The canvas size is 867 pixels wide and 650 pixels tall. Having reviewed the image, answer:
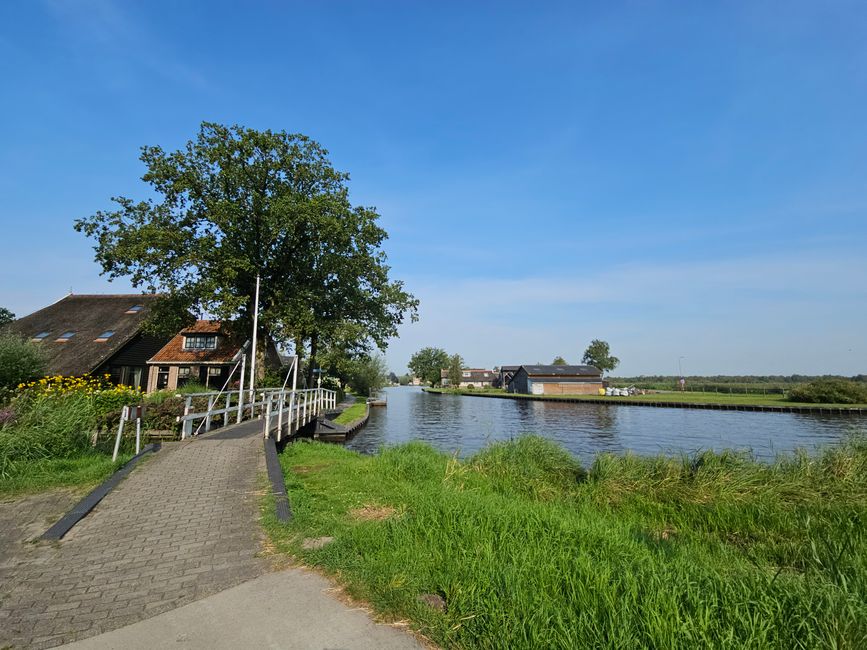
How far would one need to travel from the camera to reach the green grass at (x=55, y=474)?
7352 millimetres

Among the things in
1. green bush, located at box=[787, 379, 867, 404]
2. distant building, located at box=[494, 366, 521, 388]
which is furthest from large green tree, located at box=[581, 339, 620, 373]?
green bush, located at box=[787, 379, 867, 404]

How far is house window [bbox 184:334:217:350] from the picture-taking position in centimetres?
3391

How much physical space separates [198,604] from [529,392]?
8088cm

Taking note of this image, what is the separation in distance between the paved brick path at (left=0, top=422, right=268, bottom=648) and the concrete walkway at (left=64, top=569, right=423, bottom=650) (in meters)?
0.22

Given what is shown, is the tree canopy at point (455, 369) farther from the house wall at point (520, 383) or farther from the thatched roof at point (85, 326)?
the thatched roof at point (85, 326)

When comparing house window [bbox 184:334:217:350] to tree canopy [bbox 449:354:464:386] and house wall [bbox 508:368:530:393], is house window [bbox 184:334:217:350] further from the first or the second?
tree canopy [bbox 449:354:464:386]

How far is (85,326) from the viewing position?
32031mm

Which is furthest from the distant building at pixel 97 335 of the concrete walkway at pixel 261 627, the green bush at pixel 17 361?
the concrete walkway at pixel 261 627

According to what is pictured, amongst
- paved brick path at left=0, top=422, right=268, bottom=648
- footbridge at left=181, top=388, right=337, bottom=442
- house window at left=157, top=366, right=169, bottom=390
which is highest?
house window at left=157, top=366, right=169, bottom=390

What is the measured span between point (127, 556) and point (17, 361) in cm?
1595

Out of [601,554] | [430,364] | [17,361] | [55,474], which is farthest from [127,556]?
[430,364]

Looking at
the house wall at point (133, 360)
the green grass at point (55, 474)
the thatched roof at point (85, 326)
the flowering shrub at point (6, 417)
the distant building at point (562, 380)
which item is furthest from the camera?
the distant building at point (562, 380)

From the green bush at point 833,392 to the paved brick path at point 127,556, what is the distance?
67.2m

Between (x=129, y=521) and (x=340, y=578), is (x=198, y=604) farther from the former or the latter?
(x=129, y=521)
